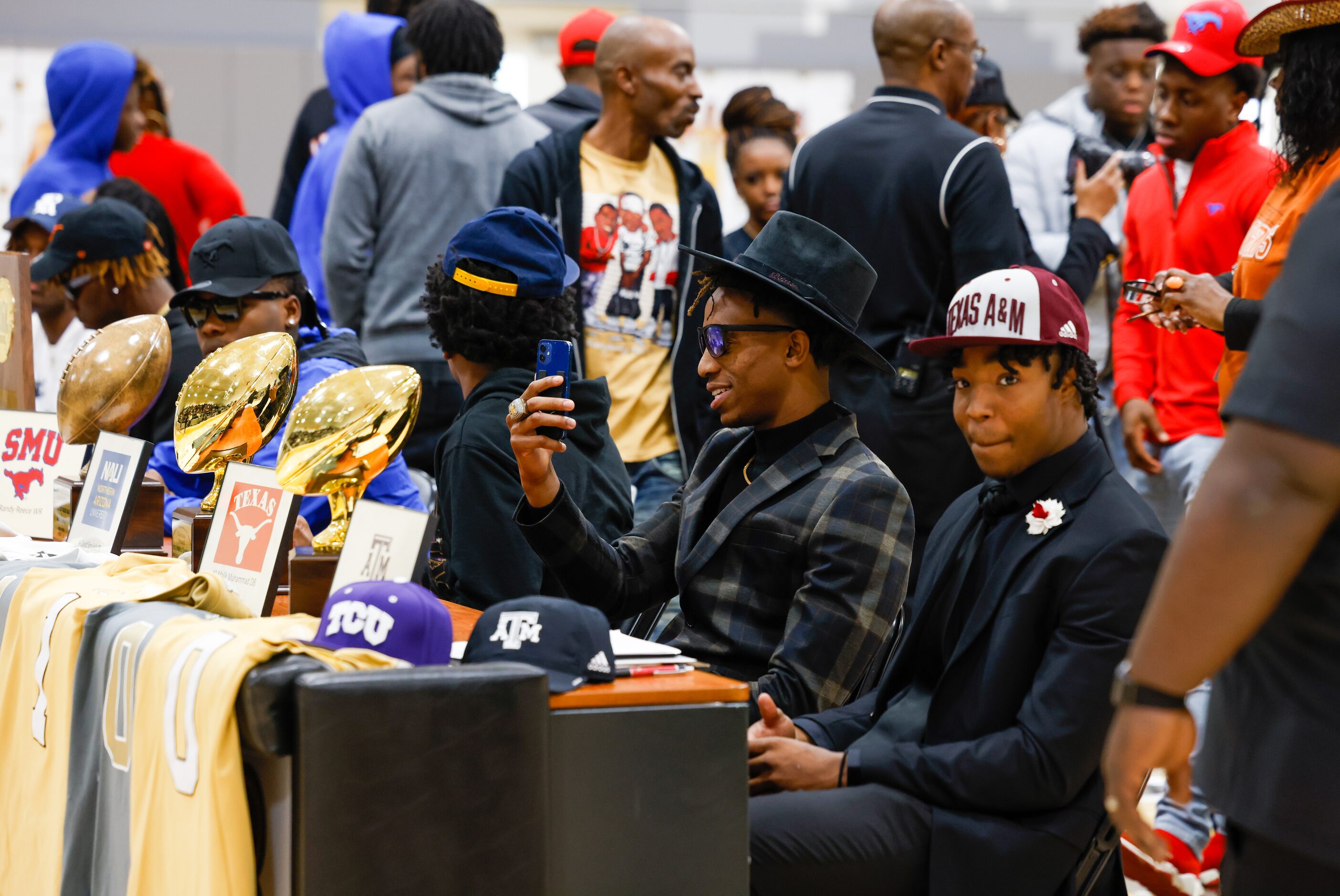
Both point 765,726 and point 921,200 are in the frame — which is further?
point 921,200

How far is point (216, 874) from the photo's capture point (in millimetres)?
1610

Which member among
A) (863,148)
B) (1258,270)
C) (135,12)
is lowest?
(1258,270)

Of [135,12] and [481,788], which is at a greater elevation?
[135,12]

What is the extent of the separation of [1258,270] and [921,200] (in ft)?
3.18

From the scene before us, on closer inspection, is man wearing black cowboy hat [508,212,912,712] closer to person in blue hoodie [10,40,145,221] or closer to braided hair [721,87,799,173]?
braided hair [721,87,799,173]

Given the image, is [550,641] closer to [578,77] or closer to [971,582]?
[971,582]

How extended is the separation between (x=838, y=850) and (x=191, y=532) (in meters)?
1.15

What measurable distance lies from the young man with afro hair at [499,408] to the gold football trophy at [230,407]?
396 millimetres

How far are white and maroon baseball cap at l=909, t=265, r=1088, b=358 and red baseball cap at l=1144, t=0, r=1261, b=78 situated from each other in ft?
5.26

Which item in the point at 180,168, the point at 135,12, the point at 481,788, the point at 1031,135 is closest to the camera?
the point at 481,788

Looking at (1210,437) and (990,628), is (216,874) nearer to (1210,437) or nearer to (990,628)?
(990,628)

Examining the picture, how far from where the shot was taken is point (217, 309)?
3.16 meters

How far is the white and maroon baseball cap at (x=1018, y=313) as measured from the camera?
7.27ft

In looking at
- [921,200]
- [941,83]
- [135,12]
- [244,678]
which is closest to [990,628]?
[244,678]
